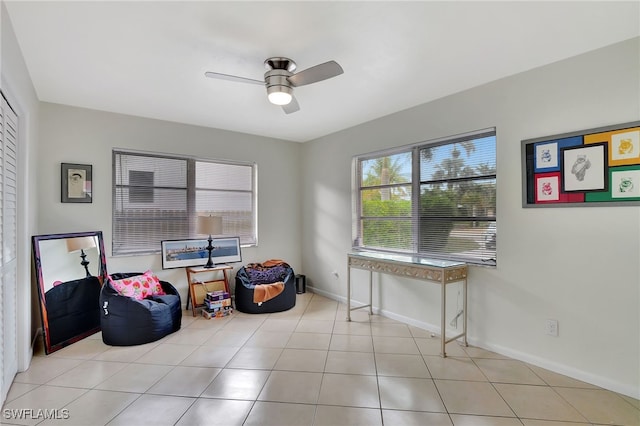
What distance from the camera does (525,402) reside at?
2.20m

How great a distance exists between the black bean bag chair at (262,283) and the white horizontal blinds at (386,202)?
3.85 ft

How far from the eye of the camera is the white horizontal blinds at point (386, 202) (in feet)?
12.7

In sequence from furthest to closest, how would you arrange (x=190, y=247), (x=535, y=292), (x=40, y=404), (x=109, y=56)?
(x=190, y=247) < (x=535, y=292) < (x=109, y=56) < (x=40, y=404)

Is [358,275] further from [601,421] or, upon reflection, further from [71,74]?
[71,74]

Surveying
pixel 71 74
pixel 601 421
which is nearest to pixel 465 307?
pixel 601 421

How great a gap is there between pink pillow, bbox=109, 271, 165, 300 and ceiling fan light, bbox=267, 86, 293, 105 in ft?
8.17

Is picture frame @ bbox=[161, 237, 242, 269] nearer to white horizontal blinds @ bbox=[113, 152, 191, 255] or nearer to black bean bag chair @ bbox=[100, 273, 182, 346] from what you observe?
white horizontal blinds @ bbox=[113, 152, 191, 255]

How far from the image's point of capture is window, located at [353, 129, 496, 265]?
3117 millimetres

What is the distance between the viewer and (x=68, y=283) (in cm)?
324

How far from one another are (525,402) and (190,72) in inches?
141

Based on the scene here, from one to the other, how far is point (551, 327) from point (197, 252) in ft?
13.0

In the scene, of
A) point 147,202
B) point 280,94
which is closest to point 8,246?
point 147,202

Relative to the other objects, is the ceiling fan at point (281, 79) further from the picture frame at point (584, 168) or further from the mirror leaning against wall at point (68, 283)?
the mirror leaning against wall at point (68, 283)

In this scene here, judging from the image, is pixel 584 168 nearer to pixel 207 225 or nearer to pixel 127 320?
pixel 207 225
